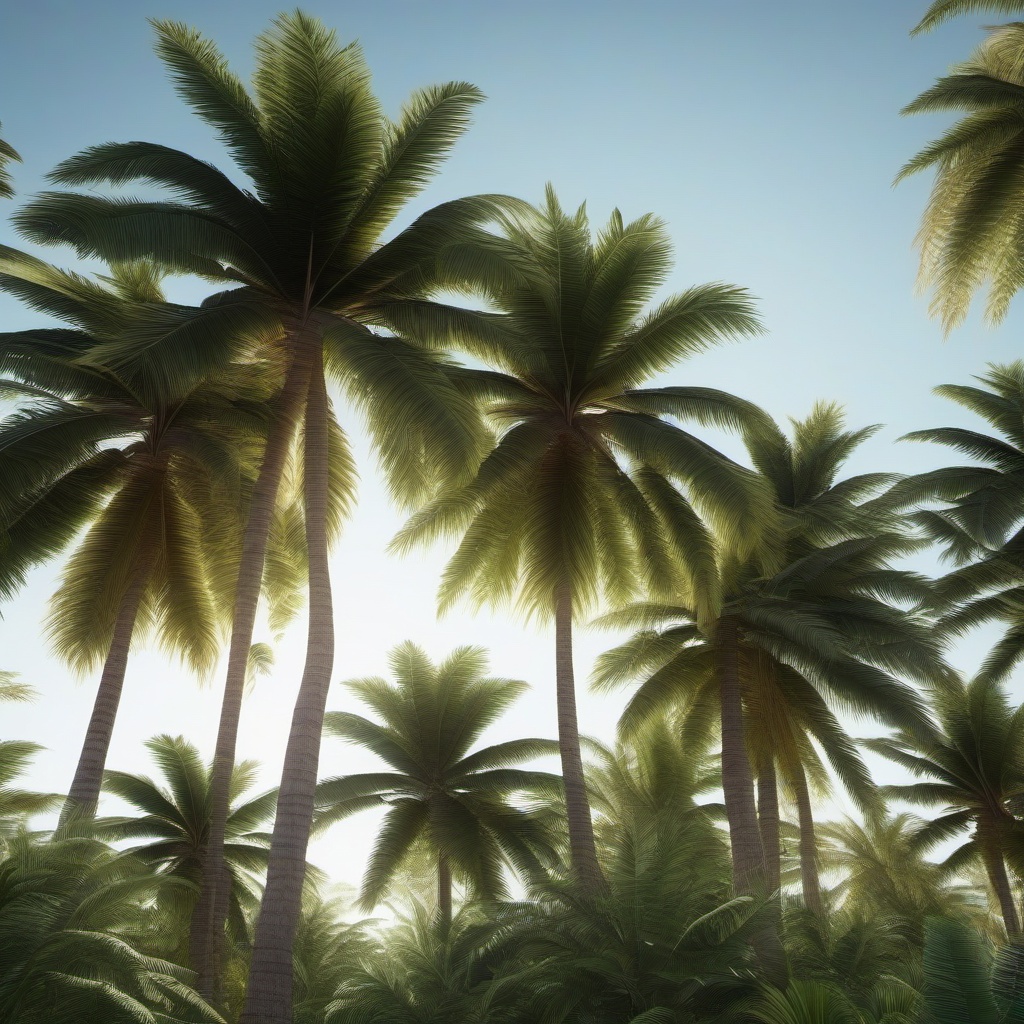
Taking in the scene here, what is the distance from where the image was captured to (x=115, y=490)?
17.4 m

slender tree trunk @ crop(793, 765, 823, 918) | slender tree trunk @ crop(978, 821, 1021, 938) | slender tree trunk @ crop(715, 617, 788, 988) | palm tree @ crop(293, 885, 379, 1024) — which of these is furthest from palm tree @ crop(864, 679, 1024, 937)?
palm tree @ crop(293, 885, 379, 1024)

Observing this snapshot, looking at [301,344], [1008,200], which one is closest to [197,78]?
[301,344]

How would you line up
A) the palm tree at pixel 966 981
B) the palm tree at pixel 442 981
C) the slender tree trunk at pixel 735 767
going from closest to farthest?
the palm tree at pixel 966 981
the palm tree at pixel 442 981
the slender tree trunk at pixel 735 767

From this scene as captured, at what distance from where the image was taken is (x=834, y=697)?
65.1 feet

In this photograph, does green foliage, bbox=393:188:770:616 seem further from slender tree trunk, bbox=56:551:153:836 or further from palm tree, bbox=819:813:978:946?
palm tree, bbox=819:813:978:946

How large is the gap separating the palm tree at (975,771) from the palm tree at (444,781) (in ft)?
34.4

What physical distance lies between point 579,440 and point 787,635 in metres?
5.81

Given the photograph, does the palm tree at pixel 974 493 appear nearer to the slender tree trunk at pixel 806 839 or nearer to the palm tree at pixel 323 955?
the slender tree trunk at pixel 806 839

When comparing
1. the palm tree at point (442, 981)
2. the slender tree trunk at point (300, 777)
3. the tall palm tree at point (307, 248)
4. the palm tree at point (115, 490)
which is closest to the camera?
the slender tree trunk at point (300, 777)

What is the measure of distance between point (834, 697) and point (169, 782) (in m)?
14.7

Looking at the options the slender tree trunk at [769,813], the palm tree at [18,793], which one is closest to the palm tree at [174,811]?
the palm tree at [18,793]

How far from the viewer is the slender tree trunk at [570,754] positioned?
1636 centimetres

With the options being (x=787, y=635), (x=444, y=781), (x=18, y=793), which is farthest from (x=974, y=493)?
(x=18, y=793)

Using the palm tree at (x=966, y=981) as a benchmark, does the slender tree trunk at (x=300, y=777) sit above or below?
above
